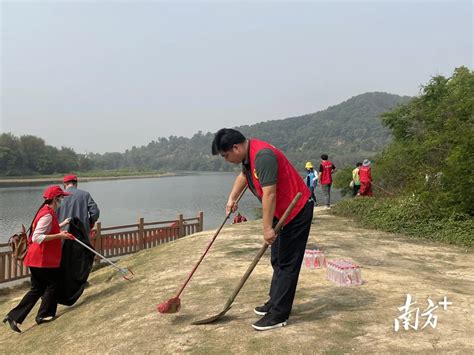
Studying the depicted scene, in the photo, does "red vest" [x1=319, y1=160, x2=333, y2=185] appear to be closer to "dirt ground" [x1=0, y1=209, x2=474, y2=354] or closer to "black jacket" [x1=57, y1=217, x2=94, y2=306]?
"dirt ground" [x1=0, y1=209, x2=474, y2=354]

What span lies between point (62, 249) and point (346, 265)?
12.5ft

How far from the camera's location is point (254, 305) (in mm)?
4164

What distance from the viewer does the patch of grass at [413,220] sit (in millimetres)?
8188

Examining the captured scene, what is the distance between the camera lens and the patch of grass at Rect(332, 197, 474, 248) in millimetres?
8188

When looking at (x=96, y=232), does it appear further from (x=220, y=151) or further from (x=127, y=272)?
(x=220, y=151)

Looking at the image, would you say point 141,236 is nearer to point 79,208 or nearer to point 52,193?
point 79,208

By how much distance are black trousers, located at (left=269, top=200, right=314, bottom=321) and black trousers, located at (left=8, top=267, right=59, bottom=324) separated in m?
3.30

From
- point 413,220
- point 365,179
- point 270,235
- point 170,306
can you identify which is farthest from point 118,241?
point 270,235

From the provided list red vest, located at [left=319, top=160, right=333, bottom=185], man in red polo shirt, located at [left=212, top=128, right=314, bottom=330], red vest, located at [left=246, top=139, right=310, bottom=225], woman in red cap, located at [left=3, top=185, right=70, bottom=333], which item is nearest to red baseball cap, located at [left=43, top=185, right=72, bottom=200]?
woman in red cap, located at [left=3, top=185, right=70, bottom=333]

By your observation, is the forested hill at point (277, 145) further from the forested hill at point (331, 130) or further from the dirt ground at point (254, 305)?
the dirt ground at point (254, 305)

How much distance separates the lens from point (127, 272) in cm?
651

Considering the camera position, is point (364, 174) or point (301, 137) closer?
point (364, 174)

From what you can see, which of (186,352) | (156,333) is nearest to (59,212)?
(156,333)

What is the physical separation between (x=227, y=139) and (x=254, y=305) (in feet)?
6.05
